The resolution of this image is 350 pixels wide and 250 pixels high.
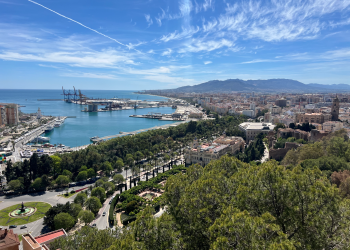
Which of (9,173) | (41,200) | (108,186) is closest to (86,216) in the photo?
(108,186)

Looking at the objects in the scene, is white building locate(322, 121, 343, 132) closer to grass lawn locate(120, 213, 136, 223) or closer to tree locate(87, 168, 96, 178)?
grass lawn locate(120, 213, 136, 223)

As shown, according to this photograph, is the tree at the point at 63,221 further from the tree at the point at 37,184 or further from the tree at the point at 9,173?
the tree at the point at 9,173

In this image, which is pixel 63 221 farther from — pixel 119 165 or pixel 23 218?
pixel 119 165

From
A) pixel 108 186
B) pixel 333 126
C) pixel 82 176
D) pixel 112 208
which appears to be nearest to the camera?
pixel 112 208

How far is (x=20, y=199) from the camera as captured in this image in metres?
13.1

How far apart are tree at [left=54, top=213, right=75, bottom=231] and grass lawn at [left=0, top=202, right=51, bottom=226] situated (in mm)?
1994

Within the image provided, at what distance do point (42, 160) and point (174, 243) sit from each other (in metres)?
14.5

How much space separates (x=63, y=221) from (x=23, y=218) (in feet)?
8.68

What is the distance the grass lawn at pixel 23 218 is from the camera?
10672 mm

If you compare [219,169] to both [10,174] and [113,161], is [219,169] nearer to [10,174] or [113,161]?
[113,161]

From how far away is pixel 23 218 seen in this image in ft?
36.1

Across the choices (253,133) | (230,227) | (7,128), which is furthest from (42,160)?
(7,128)

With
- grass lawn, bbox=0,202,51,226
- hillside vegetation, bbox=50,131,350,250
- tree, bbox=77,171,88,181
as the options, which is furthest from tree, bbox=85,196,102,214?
hillside vegetation, bbox=50,131,350,250

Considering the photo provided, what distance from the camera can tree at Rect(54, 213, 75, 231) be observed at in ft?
32.2
